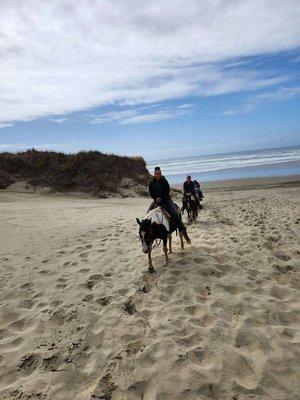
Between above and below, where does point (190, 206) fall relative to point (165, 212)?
below

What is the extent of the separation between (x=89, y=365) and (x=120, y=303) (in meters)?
1.60

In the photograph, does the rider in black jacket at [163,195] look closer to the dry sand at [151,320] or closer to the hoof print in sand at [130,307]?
the dry sand at [151,320]

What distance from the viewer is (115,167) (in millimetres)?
26141

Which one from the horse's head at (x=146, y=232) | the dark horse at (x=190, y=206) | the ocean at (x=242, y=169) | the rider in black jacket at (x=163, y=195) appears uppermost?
the rider in black jacket at (x=163, y=195)

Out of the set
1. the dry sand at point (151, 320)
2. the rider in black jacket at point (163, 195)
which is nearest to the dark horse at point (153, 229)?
the rider in black jacket at point (163, 195)

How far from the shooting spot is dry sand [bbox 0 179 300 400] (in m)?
4.32

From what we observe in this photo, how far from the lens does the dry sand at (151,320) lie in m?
4.32

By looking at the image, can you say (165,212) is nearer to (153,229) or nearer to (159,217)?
(159,217)

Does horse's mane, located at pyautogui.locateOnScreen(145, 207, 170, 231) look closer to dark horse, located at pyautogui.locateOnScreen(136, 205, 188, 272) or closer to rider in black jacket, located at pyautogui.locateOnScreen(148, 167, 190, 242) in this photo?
dark horse, located at pyautogui.locateOnScreen(136, 205, 188, 272)

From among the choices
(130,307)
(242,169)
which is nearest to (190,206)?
(130,307)

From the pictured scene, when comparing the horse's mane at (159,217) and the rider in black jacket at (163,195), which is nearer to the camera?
the horse's mane at (159,217)

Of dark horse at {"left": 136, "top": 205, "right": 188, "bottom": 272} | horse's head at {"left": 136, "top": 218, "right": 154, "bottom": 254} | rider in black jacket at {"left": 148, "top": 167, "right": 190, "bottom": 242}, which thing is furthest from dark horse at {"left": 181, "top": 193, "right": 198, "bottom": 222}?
horse's head at {"left": 136, "top": 218, "right": 154, "bottom": 254}

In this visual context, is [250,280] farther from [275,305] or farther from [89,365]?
[89,365]

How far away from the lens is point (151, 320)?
564cm
